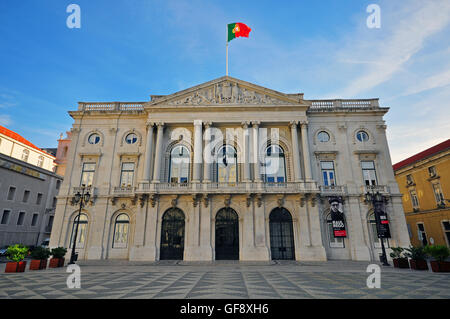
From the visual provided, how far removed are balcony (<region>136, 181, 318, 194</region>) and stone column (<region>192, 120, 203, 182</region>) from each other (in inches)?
39.5

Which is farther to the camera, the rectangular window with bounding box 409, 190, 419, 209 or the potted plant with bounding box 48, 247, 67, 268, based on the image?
the rectangular window with bounding box 409, 190, 419, 209

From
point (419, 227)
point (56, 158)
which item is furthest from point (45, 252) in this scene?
point (419, 227)

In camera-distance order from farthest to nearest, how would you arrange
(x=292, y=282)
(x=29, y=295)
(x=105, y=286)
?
(x=292, y=282)
(x=105, y=286)
(x=29, y=295)

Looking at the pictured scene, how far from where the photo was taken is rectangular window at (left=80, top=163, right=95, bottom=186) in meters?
23.3

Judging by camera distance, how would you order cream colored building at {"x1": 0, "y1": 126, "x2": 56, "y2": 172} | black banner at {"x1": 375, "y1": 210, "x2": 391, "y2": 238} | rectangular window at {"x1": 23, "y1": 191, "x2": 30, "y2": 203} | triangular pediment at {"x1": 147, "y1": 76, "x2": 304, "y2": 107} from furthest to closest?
cream colored building at {"x1": 0, "y1": 126, "x2": 56, "y2": 172}
rectangular window at {"x1": 23, "y1": 191, "x2": 30, "y2": 203}
triangular pediment at {"x1": 147, "y1": 76, "x2": 304, "y2": 107}
black banner at {"x1": 375, "y1": 210, "x2": 391, "y2": 238}

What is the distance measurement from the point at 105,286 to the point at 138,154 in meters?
15.1

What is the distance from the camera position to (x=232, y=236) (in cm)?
2088

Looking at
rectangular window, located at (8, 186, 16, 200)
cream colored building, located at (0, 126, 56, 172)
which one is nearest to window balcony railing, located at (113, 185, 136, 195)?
rectangular window, located at (8, 186, 16, 200)

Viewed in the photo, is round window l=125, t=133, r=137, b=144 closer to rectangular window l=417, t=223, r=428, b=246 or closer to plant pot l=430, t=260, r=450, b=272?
plant pot l=430, t=260, r=450, b=272

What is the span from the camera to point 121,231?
72.0ft

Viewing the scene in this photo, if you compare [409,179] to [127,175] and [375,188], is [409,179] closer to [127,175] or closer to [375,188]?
[375,188]

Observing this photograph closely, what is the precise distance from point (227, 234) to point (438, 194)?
1002 inches

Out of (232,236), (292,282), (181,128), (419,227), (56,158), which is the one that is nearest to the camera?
(292,282)

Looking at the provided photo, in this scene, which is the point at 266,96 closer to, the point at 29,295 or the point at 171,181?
the point at 171,181
